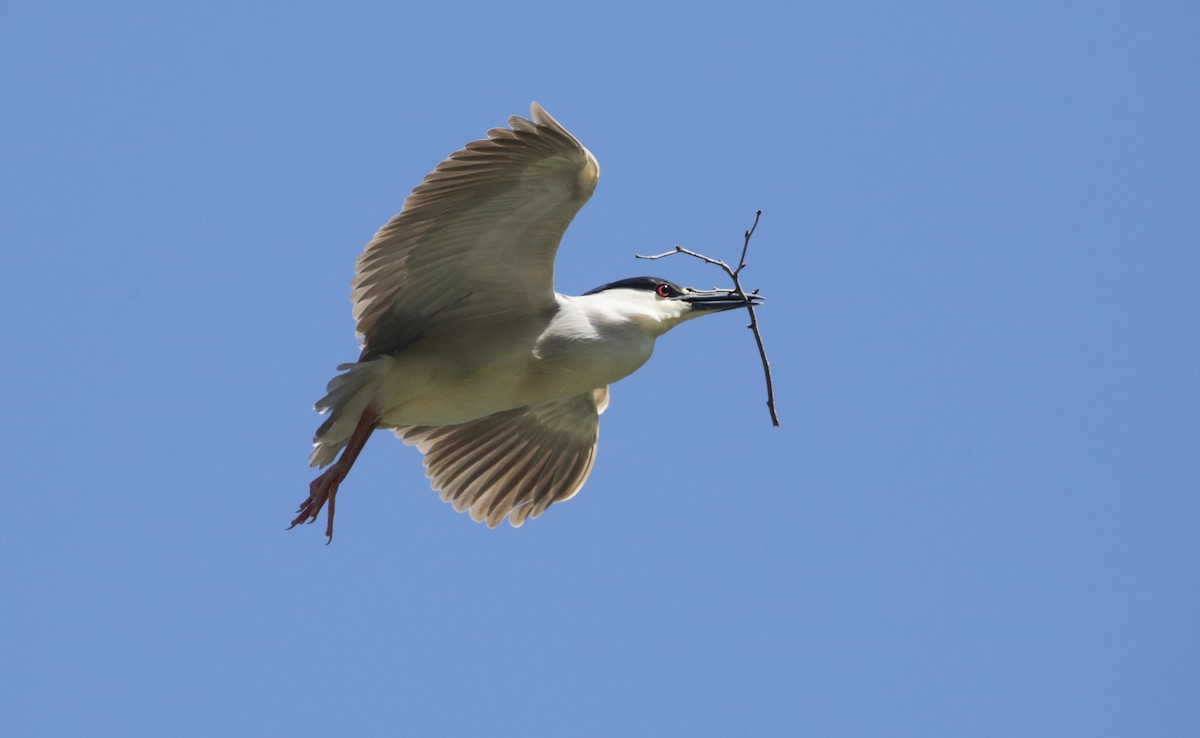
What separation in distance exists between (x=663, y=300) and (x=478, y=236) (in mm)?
1240

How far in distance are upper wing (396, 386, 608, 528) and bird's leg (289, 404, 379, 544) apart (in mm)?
1327

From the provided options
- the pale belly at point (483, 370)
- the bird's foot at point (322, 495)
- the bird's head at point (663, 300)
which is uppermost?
the bird's head at point (663, 300)

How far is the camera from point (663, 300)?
848cm

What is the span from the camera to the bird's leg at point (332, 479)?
8094mm

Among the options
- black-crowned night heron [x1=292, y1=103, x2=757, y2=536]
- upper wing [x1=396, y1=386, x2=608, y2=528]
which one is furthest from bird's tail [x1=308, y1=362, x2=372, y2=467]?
upper wing [x1=396, y1=386, x2=608, y2=528]

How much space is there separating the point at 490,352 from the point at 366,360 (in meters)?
0.67

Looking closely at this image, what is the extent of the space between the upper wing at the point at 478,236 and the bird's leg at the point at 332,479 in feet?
1.22

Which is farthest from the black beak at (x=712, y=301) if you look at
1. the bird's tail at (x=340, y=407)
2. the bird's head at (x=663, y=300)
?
the bird's tail at (x=340, y=407)

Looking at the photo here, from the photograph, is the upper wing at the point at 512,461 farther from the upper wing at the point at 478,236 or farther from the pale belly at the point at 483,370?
the upper wing at the point at 478,236

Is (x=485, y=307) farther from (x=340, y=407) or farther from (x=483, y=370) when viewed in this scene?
(x=340, y=407)

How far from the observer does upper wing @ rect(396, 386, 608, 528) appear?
947 centimetres

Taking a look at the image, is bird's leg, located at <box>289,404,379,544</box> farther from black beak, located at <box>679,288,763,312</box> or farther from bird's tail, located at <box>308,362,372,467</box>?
black beak, located at <box>679,288,763,312</box>

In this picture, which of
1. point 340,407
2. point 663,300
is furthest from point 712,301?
point 340,407

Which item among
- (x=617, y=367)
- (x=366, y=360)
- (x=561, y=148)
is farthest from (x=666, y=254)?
(x=366, y=360)
